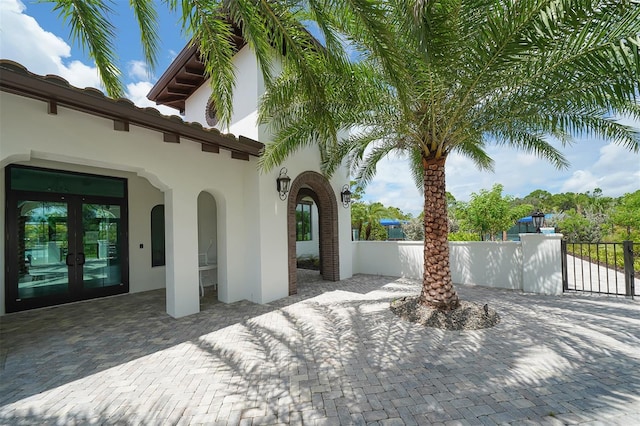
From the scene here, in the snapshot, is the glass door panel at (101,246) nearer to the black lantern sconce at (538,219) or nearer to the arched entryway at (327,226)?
the arched entryway at (327,226)

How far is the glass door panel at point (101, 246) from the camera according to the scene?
8.16 m

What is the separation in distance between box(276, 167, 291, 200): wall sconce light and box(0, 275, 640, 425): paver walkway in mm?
3402

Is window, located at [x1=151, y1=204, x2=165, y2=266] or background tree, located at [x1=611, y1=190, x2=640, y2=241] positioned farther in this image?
background tree, located at [x1=611, y1=190, x2=640, y2=241]

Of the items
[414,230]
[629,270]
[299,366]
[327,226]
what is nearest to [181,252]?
[299,366]

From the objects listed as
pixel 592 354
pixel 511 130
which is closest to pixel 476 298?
pixel 592 354

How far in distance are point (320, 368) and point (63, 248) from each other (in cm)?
835

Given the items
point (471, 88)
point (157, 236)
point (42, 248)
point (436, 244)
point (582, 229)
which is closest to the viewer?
point (471, 88)

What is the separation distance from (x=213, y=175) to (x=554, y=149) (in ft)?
31.2

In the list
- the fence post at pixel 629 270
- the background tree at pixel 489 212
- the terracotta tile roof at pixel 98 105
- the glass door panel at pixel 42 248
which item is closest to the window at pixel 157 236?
the glass door panel at pixel 42 248

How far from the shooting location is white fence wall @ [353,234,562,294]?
7824 mm

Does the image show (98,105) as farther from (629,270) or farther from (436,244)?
(629,270)

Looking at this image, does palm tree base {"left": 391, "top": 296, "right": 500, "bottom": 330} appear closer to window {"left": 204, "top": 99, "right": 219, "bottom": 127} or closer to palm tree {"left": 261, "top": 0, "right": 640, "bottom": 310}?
palm tree {"left": 261, "top": 0, "right": 640, "bottom": 310}

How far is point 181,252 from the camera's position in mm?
6566

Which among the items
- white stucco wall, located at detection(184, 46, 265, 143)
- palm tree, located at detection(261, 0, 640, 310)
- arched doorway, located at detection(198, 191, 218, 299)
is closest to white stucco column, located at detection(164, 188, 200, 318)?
palm tree, located at detection(261, 0, 640, 310)
